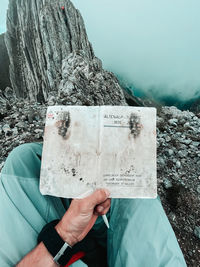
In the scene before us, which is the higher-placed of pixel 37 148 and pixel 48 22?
pixel 48 22

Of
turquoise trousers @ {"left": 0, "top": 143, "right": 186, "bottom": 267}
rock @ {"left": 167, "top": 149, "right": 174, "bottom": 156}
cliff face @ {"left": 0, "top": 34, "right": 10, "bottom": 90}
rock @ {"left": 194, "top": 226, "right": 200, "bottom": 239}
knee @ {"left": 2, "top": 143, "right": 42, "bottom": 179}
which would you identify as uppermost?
cliff face @ {"left": 0, "top": 34, "right": 10, "bottom": 90}

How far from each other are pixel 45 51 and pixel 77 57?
42.1 ft

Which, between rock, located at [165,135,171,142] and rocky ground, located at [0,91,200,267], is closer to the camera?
rocky ground, located at [0,91,200,267]

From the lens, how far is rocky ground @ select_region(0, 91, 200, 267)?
2293 mm

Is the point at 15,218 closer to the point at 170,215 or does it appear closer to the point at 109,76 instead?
the point at 170,215

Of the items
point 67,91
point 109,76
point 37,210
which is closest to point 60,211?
point 37,210

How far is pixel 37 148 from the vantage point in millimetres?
1423

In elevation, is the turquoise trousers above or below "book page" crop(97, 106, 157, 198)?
below

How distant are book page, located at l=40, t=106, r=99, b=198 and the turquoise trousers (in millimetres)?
282

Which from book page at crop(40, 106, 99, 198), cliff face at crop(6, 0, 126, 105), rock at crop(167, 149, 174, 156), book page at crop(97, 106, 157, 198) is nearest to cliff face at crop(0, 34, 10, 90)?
cliff face at crop(6, 0, 126, 105)

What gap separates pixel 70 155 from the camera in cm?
101

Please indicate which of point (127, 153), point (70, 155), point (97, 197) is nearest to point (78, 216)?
point (97, 197)

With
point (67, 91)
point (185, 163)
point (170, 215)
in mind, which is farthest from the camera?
point (67, 91)

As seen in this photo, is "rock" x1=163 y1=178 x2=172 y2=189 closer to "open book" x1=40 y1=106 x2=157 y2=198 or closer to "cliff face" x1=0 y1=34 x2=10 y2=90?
"open book" x1=40 y1=106 x2=157 y2=198
